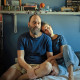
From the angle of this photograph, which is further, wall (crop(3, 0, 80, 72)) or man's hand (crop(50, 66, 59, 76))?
wall (crop(3, 0, 80, 72))

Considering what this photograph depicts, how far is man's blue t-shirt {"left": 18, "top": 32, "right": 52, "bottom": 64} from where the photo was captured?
1.49 meters

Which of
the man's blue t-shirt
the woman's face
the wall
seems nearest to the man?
the man's blue t-shirt

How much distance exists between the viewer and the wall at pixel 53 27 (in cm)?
185

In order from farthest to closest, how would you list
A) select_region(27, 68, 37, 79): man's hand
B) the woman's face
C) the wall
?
the wall, the woman's face, select_region(27, 68, 37, 79): man's hand

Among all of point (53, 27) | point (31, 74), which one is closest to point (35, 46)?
point (31, 74)

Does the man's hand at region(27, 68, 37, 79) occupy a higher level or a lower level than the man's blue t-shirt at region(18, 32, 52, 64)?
lower

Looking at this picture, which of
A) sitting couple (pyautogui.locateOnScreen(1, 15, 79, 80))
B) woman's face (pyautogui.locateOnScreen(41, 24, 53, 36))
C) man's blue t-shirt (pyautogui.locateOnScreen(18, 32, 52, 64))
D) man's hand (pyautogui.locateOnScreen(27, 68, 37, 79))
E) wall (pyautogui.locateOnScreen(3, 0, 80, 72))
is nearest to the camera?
man's hand (pyautogui.locateOnScreen(27, 68, 37, 79))

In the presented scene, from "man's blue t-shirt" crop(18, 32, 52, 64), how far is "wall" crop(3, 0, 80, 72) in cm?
40

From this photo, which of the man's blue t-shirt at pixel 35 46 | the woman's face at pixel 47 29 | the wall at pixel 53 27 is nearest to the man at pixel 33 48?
the man's blue t-shirt at pixel 35 46

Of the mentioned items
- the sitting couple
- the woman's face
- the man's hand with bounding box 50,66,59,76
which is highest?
the woman's face

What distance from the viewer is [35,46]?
1.50m

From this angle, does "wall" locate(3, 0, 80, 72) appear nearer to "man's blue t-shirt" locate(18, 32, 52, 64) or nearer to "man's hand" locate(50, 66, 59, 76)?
"man's blue t-shirt" locate(18, 32, 52, 64)

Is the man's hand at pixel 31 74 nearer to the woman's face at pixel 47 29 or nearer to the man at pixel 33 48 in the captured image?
the man at pixel 33 48

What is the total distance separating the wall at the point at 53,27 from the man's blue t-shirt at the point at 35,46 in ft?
1.30
